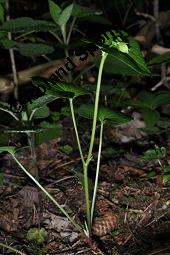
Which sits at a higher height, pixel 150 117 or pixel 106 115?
pixel 106 115

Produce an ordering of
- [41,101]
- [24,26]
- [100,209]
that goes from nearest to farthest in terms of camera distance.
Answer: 1. [41,101]
2. [100,209]
3. [24,26]

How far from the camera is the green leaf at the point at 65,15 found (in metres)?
1.85

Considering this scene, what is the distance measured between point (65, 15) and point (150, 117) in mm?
704

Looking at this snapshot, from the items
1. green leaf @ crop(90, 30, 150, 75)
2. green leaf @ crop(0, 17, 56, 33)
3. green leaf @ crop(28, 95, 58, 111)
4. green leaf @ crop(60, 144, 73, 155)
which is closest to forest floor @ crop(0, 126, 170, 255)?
green leaf @ crop(60, 144, 73, 155)

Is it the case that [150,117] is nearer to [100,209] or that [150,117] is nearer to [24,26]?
[100,209]

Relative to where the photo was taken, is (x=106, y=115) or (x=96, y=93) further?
(x=106, y=115)

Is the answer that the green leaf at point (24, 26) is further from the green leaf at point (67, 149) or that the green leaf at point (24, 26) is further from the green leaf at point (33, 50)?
the green leaf at point (67, 149)

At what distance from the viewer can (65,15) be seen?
188 cm

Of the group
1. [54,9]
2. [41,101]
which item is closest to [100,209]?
[41,101]

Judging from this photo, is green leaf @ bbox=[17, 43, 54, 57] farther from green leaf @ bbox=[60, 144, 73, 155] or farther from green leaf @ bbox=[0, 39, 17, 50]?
green leaf @ bbox=[60, 144, 73, 155]

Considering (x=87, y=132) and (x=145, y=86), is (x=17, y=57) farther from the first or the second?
(x=87, y=132)

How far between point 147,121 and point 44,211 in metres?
0.76

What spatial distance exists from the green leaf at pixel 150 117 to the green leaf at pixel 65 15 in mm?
655

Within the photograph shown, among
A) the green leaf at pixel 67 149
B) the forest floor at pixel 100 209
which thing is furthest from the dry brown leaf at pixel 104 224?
the green leaf at pixel 67 149
